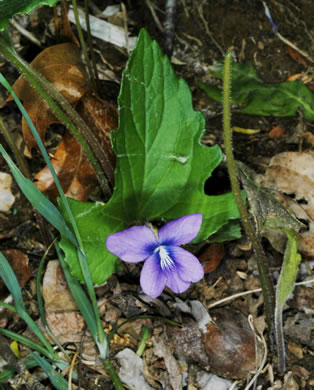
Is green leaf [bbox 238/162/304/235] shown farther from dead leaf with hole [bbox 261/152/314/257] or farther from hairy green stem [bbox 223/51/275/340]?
dead leaf with hole [bbox 261/152/314/257]

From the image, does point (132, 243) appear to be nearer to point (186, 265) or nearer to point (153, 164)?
point (186, 265)

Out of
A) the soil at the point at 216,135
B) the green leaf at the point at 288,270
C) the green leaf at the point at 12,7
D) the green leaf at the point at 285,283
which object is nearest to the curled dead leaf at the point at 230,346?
the soil at the point at 216,135

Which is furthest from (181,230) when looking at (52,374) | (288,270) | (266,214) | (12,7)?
(12,7)

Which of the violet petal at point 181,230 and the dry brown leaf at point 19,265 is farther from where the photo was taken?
the dry brown leaf at point 19,265

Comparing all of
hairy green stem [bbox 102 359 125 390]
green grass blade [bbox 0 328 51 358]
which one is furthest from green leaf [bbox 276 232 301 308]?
green grass blade [bbox 0 328 51 358]

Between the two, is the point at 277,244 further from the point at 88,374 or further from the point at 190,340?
the point at 88,374

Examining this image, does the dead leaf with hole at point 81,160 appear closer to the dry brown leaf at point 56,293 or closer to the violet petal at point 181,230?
the dry brown leaf at point 56,293
